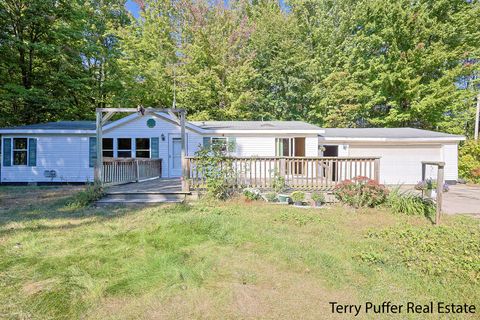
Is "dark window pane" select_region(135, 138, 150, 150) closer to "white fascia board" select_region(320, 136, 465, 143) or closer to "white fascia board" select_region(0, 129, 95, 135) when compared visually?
"white fascia board" select_region(0, 129, 95, 135)

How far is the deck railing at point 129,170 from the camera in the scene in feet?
27.0

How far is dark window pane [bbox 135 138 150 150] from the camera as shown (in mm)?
12422

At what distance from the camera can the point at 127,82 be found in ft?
60.4

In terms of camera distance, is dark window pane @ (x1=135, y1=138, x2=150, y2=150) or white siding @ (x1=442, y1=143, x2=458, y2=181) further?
white siding @ (x1=442, y1=143, x2=458, y2=181)

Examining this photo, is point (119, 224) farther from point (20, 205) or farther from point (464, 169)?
point (464, 169)

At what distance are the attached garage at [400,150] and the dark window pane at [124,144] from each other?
984cm

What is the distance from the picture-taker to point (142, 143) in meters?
12.4

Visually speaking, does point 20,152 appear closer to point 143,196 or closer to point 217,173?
point 143,196

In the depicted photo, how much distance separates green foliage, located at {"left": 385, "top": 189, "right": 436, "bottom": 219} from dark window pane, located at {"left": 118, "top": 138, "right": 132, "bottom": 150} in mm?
11251

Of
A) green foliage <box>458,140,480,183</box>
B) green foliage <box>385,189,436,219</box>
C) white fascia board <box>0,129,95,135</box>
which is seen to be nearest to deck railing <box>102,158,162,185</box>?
white fascia board <box>0,129,95,135</box>

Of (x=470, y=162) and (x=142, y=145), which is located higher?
(x=142, y=145)

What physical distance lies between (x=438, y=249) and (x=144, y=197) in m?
7.13

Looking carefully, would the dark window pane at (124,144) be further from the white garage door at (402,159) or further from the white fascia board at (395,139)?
the white garage door at (402,159)

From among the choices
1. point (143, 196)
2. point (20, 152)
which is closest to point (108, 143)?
point (20, 152)
